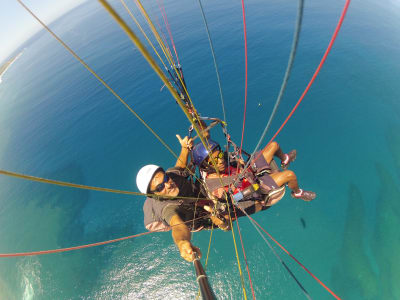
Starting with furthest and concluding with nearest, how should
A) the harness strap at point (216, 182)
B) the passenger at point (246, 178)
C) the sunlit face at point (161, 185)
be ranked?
the harness strap at point (216, 182) → the passenger at point (246, 178) → the sunlit face at point (161, 185)

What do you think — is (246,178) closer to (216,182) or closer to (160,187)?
(216,182)

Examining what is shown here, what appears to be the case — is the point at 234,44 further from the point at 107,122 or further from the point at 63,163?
the point at 63,163

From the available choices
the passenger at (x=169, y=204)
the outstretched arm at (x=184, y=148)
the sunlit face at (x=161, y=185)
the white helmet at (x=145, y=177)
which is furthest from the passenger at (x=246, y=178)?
the white helmet at (x=145, y=177)

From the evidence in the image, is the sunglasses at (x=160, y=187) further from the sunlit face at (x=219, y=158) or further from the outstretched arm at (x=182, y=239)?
the sunlit face at (x=219, y=158)

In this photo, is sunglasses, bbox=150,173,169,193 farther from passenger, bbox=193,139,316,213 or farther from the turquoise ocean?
the turquoise ocean

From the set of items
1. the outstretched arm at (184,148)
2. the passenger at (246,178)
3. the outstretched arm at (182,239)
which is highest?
the outstretched arm at (184,148)

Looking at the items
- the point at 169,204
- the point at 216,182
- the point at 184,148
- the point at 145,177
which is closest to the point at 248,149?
the point at 216,182

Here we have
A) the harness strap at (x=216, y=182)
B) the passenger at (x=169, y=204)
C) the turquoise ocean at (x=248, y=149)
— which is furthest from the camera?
the turquoise ocean at (x=248, y=149)
